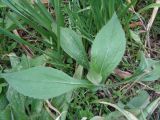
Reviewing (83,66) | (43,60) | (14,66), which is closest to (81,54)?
(83,66)

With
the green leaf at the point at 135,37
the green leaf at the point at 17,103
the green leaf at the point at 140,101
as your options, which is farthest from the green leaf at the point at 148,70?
the green leaf at the point at 17,103

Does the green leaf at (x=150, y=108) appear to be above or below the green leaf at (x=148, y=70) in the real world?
below

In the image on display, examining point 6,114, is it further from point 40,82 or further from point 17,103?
point 40,82

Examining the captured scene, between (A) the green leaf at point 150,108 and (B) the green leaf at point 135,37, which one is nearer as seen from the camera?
(A) the green leaf at point 150,108

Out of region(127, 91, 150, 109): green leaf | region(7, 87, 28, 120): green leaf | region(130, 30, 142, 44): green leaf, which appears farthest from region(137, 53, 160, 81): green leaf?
region(7, 87, 28, 120): green leaf

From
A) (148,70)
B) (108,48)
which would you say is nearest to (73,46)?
(108,48)

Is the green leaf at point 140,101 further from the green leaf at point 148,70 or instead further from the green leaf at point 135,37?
the green leaf at point 135,37
